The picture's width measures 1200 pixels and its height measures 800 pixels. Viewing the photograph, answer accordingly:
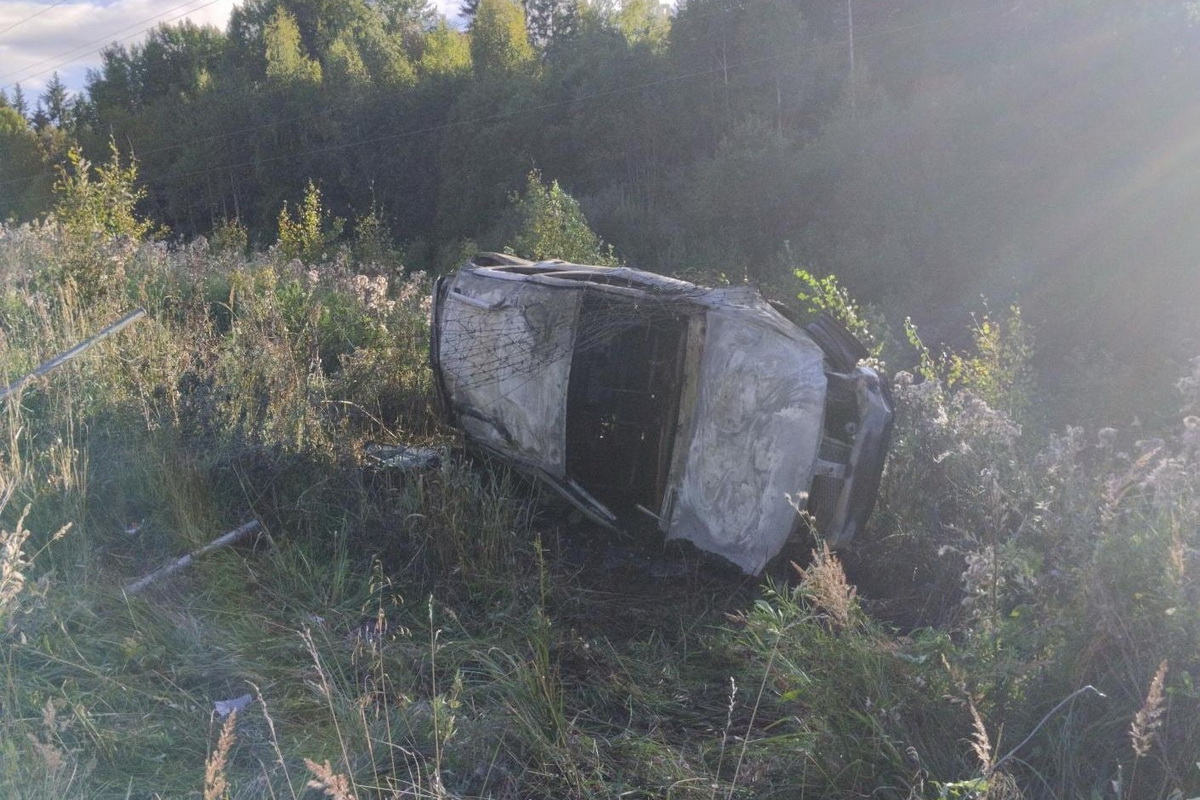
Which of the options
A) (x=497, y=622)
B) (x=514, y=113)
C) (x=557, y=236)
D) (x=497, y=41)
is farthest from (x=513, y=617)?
(x=497, y=41)

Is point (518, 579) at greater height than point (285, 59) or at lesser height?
lesser

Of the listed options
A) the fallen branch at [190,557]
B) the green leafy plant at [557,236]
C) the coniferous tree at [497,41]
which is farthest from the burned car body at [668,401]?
the coniferous tree at [497,41]

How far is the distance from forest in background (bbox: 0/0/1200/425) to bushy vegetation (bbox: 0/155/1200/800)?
4.67 metres

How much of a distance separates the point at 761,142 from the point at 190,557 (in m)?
19.2

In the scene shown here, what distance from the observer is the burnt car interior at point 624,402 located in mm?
5324

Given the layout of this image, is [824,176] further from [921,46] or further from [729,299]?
[729,299]

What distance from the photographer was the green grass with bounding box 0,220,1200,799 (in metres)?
2.91

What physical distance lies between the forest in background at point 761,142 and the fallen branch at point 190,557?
252 inches

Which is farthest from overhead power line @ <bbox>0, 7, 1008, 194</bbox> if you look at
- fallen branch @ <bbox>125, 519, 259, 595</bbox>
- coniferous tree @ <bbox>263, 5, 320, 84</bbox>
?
fallen branch @ <bbox>125, 519, 259, 595</bbox>

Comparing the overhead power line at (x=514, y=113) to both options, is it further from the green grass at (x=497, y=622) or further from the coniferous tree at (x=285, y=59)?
the green grass at (x=497, y=622)

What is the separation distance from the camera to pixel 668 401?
5.32m

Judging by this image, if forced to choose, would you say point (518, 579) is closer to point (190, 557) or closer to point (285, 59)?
point (190, 557)

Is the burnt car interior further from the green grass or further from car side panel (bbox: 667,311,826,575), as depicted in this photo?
the green grass

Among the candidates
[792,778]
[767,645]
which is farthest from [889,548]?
[792,778]
